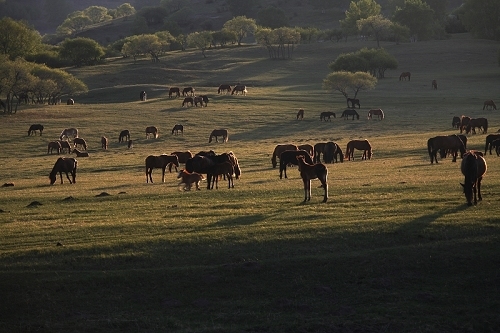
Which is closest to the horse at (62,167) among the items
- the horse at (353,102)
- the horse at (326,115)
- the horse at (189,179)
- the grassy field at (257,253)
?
the grassy field at (257,253)

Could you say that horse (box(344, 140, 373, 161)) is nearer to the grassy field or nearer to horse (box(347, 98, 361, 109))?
the grassy field

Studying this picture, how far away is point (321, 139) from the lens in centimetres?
5334

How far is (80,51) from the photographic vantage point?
11800cm

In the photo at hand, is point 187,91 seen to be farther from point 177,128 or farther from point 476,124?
point 476,124

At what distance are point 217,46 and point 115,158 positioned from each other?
339 feet

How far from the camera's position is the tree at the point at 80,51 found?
386 feet

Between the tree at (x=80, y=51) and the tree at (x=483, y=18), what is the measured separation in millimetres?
65668

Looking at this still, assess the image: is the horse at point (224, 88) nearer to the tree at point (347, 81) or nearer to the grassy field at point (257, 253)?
the tree at point (347, 81)

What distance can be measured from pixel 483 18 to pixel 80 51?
6989 cm

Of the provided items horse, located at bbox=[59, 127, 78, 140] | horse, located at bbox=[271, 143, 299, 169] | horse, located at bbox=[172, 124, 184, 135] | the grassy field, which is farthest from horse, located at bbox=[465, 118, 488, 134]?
horse, located at bbox=[59, 127, 78, 140]

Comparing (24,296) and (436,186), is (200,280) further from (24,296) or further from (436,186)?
(436,186)

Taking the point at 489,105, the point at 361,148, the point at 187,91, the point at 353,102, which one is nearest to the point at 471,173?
the point at 361,148

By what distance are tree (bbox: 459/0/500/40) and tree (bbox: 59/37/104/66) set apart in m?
65.7

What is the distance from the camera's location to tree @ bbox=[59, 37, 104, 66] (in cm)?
11775
